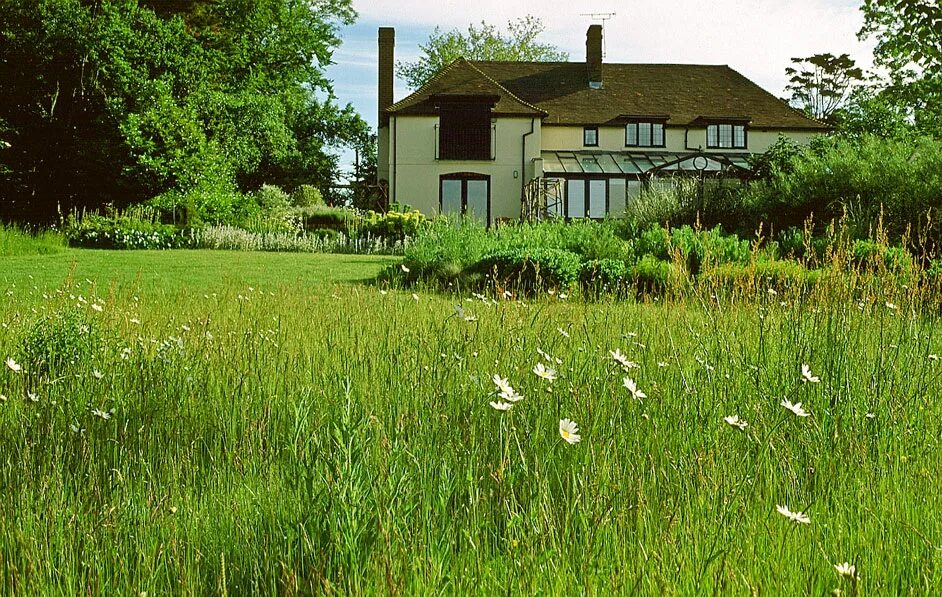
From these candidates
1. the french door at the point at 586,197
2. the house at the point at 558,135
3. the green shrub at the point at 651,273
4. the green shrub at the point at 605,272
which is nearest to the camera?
the green shrub at the point at 651,273

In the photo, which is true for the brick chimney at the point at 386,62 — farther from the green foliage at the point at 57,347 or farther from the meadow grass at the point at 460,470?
the green foliage at the point at 57,347

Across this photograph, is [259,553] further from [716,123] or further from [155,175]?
[716,123]

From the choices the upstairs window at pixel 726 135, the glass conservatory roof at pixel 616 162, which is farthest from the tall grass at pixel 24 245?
the upstairs window at pixel 726 135

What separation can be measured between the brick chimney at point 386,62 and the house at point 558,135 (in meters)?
2.33

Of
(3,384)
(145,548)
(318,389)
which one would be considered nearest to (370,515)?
(145,548)

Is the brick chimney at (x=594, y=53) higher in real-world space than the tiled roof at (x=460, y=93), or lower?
higher

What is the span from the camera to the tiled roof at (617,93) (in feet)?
120

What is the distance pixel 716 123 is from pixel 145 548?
37.7 metres

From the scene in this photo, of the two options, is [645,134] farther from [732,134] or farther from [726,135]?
[732,134]

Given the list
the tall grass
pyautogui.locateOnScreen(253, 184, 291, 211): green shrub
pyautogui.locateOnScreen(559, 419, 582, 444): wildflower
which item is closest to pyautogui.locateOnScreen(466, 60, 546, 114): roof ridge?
pyautogui.locateOnScreen(253, 184, 291, 211): green shrub

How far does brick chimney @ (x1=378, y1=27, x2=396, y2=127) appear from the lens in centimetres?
4003

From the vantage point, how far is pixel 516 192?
3684 centimetres

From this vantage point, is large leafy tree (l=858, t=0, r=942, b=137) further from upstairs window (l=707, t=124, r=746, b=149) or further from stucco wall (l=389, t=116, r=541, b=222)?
stucco wall (l=389, t=116, r=541, b=222)

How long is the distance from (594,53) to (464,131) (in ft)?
24.5
